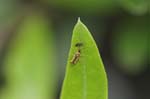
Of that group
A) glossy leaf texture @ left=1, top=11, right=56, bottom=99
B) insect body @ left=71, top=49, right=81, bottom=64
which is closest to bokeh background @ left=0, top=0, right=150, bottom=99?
glossy leaf texture @ left=1, top=11, right=56, bottom=99

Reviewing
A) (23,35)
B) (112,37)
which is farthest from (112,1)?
(23,35)

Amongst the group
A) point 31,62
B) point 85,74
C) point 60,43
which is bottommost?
point 85,74

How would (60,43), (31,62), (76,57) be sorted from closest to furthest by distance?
(76,57)
(31,62)
(60,43)

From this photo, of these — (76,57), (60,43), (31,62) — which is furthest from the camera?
(60,43)

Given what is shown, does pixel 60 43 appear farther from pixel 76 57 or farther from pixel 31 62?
pixel 76 57

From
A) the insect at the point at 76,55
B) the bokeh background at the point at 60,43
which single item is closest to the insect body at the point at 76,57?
the insect at the point at 76,55

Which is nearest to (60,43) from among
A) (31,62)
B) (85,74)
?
(31,62)

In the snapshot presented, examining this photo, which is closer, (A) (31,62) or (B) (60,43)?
(A) (31,62)

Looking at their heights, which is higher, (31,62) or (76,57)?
(31,62)

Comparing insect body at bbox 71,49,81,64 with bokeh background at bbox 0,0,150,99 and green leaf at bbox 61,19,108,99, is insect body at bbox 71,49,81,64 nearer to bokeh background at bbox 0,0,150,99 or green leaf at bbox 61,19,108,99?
green leaf at bbox 61,19,108,99
